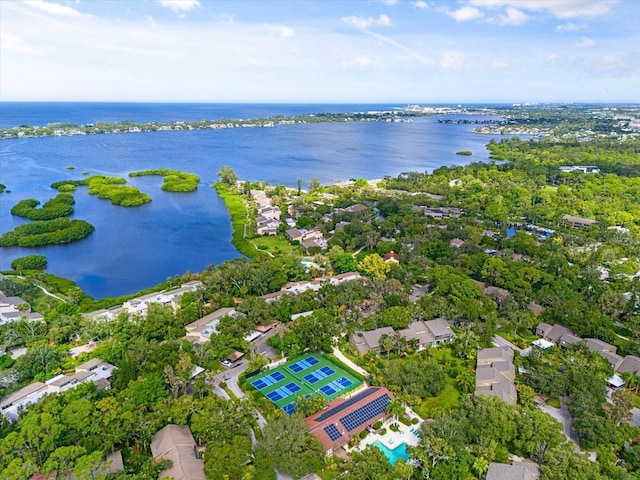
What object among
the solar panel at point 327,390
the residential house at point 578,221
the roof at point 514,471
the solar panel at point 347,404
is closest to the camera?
the roof at point 514,471

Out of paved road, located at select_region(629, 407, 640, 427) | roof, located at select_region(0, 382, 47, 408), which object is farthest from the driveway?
paved road, located at select_region(629, 407, 640, 427)

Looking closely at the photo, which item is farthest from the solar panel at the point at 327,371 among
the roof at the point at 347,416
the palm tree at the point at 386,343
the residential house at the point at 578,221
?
the residential house at the point at 578,221

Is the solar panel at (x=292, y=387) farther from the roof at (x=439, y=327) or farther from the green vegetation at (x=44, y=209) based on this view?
the green vegetation at (x=44, y=209)

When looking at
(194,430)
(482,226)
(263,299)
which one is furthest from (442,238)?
(194,430)

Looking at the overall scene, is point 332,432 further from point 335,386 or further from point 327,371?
point 327,371

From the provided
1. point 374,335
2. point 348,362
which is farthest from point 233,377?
point 374,335

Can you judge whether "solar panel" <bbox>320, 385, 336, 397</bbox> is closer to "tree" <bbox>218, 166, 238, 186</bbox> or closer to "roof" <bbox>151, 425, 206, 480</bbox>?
"roof" <bbox>151, 425, 206, 480</bbox>

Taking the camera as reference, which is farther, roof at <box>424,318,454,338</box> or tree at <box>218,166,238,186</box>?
tree at <box>218,166,238,186</box>
